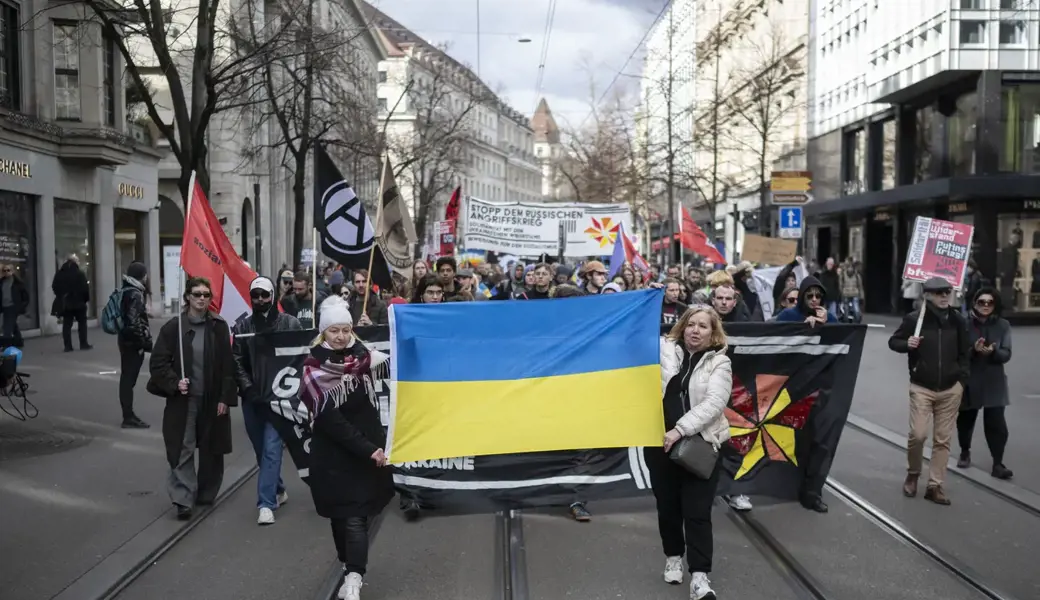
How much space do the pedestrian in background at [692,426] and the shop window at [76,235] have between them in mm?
22225

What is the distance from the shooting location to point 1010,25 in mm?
28875

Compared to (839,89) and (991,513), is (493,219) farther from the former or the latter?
(839,89)

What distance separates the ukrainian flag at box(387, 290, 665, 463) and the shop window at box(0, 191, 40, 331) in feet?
63.1

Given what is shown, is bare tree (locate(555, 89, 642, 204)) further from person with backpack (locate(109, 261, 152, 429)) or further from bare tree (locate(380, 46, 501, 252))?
person with backpack (locate(109, 261, 152, 429))

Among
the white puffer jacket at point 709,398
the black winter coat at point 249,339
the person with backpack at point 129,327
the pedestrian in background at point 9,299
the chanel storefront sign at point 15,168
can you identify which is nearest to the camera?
the white puffer jacket at point 709,398

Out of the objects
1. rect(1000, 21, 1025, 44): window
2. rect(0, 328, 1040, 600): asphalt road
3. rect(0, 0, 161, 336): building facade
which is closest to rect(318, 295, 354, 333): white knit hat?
rect(0, 328, 1040, 600): asphalt road

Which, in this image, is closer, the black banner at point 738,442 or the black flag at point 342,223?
Result: the black banner at point 738,442

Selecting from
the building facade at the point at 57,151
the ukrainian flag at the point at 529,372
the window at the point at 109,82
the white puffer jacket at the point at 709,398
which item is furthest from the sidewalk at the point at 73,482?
the window at the point at 109,82

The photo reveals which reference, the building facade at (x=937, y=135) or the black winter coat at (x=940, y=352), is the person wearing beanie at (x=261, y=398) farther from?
the building facade at (x=937, y=135)

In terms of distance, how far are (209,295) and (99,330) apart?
2100 cm

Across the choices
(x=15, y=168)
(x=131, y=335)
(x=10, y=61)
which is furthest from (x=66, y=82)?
(x=131, y=335)

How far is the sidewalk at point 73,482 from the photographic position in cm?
665

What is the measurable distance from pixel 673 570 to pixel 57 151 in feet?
75.9

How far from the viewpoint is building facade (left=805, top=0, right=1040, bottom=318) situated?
2894cm
